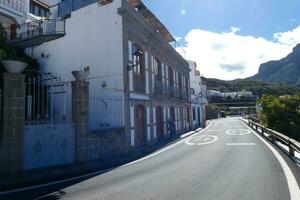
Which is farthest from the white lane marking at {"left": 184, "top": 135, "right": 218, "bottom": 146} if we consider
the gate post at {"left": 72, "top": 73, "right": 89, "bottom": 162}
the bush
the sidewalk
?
the gate post at {"left": 72, "top": 73, "right": 89, "bottom": 162}

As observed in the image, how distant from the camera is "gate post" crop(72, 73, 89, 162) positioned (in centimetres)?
1252

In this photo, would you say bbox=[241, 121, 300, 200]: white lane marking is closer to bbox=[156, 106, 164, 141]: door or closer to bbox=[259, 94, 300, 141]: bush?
bbox=[156, 106, 164, 141]: door

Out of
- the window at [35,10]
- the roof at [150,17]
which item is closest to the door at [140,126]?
the roof at [150,17]

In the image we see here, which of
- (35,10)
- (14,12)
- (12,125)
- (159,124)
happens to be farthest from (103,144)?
(35,10)

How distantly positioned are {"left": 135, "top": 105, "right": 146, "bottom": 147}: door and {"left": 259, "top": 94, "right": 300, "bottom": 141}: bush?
10.3 metres

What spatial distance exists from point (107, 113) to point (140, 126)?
3.49 metres

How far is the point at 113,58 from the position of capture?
17.4 meters

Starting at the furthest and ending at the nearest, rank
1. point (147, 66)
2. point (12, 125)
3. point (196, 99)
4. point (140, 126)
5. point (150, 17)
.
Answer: point (196, 99) → point (150, 17) → point (147, 66) → point (140, 126) → point (12, 125)

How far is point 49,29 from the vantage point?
22.2 metres

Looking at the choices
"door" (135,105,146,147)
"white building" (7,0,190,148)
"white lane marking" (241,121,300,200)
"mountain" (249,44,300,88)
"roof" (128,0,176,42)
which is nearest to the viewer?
"white lane marking" (241,121,300,200)

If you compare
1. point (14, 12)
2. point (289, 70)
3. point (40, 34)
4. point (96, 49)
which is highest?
point (289, 70)

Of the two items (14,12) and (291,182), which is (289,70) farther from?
(291,182)

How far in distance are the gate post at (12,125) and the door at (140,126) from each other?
9005 millimetres

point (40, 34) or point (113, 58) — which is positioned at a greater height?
point (40, 34)
